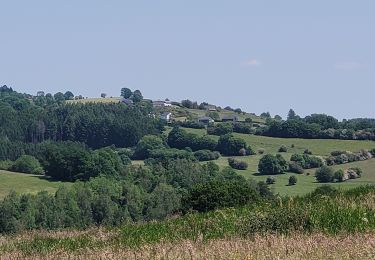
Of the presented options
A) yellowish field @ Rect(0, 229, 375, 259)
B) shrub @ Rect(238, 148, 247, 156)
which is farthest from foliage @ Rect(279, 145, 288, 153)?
yellowish field @ Rect(0, 229, 375, 259)

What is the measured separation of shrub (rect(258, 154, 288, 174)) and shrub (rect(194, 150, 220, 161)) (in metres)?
28.8

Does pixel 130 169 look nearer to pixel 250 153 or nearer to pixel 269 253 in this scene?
pixel 250 153

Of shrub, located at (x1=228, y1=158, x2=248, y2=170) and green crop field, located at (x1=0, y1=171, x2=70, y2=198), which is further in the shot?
shrub, located at (x1=228, y1=158, x2=248, y2=170)

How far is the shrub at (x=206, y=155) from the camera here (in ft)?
619

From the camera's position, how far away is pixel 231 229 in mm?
16969

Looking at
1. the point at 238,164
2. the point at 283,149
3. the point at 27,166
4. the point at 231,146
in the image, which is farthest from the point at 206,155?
the point at 27,166

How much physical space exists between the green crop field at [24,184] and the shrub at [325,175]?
4525 centimetres

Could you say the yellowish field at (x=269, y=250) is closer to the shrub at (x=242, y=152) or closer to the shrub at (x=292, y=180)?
the shrub at (x=292, y=180)

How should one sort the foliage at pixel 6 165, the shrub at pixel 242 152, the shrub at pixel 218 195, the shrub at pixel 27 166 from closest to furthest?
the shrub at pixel 218 195, the shrub at pixel 27 166, the foliage at pixel 6 165, the shrub at pixel 242 152

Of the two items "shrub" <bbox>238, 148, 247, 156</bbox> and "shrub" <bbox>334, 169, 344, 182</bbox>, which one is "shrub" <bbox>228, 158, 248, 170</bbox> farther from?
"shrub" <bbox>334, 169, 344, 182</bbox>

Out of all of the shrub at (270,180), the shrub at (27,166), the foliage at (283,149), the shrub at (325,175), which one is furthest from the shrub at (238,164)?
the shrub at (27,166)

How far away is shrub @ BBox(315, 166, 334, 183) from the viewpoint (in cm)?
14098

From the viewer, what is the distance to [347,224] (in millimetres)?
14984

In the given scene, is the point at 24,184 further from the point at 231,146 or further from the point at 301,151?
the point at 301,151
